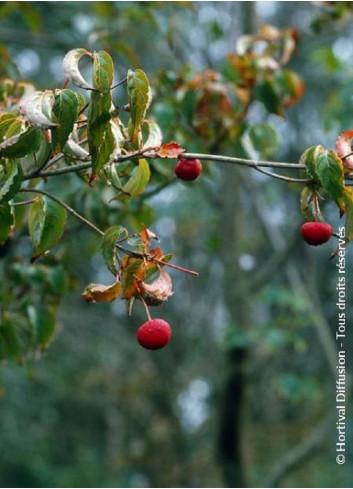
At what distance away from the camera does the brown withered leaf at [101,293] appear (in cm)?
115

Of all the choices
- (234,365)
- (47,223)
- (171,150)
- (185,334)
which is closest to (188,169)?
(171,150)

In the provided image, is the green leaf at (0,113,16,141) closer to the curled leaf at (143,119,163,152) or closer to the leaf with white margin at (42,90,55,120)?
the leaf with white margin at (42,90,55,120)

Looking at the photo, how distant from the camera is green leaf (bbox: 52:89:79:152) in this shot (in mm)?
1097

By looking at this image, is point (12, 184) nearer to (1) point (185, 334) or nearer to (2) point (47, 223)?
(2) point (47, 223)

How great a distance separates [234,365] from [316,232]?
3170 millimetres

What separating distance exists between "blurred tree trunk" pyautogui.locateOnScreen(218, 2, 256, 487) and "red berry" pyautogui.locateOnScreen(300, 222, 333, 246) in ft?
9.87

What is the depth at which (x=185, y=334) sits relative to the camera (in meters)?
7.59

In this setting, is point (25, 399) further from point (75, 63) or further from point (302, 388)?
point (75, 63)

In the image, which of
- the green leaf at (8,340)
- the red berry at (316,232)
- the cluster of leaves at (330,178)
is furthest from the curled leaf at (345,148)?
the green leaf at (8,340)

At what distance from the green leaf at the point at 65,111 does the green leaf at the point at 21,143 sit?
0.03m

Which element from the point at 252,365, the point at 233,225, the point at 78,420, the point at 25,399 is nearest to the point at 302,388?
the point at 252,365

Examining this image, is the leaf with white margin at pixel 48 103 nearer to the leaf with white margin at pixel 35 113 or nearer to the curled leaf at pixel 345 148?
the leaf with white margin at pixel 35 113

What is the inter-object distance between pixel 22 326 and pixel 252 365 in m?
2.68

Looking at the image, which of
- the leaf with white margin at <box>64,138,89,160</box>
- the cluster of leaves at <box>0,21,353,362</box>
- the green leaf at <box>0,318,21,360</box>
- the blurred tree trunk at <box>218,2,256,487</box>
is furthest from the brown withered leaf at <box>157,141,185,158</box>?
the blurred tree trunk at <box>218,2,256,487</box>
